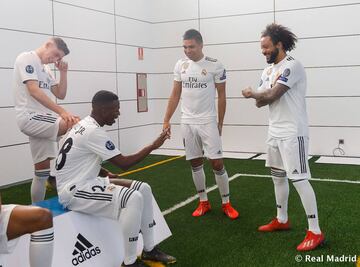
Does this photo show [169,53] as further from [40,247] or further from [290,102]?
[40,247]

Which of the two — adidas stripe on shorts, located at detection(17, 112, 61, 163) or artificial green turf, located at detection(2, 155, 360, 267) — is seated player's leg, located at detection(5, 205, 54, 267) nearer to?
artificial green turf, located at detection(2, 155, 360, 267)

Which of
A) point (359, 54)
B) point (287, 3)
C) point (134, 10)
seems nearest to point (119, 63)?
point (134, 10)

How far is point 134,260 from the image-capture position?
2.76 m

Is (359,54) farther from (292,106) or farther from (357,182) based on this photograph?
(292,106)

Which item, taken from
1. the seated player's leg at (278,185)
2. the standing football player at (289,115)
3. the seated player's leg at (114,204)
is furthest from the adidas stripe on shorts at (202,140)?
the seated player's leg at (114,204)

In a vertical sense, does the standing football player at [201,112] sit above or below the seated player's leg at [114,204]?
above

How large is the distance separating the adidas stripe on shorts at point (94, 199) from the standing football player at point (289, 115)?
3.74 ft

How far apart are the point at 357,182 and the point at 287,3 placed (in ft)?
11.1

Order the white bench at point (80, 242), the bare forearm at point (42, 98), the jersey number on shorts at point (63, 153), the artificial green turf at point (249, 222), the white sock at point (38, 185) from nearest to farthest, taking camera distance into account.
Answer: the white bench at point (80, 242) → the jersey number on shorts at point (63, 153) → the artificial green turf at point (249, 222) → the bare forearm at point (42, 98) → the white sock at point (38, 185)

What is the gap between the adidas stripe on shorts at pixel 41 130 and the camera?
13.0ft

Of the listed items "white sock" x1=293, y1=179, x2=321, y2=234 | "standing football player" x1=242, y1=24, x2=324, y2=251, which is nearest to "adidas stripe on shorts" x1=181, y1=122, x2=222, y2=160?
"standing football player" x1=242, y1=24, x2=324, y2=251

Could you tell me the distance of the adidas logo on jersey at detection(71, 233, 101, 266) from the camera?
267 cm

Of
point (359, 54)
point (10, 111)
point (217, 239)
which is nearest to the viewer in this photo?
point (217, 239)

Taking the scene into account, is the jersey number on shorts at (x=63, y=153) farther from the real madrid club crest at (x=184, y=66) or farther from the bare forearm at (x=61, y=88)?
the bare forearm at (x=61, y=88)
